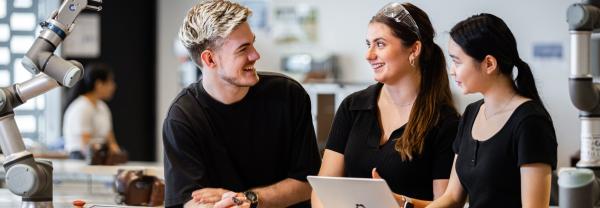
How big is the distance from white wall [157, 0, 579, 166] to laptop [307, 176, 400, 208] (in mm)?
5100

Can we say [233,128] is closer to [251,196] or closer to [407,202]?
[251,196]

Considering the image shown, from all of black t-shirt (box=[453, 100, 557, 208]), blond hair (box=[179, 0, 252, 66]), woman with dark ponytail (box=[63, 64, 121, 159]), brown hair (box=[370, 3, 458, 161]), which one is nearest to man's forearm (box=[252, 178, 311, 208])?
brown hair (box=[370, 3, 458, 161])

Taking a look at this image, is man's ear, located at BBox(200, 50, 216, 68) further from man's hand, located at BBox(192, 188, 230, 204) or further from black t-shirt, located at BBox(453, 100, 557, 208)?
black t-shirt, located at BBox(453, 100, 557, 208)

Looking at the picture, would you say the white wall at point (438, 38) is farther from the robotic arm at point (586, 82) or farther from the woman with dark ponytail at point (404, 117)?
the robotic arm at point (586, 82)

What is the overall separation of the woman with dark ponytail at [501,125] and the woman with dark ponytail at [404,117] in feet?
0.87

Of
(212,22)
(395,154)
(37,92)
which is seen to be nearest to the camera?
(37,92)

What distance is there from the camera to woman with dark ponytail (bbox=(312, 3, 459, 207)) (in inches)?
116

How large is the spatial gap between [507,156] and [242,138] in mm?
936

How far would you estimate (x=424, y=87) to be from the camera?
303 cm

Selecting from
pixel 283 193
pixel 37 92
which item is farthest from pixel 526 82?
pixel 37 92

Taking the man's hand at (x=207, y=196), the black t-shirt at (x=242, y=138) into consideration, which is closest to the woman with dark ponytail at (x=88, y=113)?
the black t-shirt at (x=242, y=138)

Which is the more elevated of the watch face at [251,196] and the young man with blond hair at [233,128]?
the young man with blond hair at [233,128]

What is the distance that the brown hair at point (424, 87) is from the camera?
9.66 ft

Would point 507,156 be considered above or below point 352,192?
above
